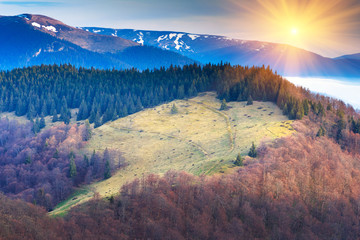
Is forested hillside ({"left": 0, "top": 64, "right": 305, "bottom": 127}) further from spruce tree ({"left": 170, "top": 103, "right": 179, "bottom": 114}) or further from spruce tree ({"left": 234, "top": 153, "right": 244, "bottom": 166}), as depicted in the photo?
spruce tree ({"left": 234, "top": 153, "right": 244, "bottom": 166})

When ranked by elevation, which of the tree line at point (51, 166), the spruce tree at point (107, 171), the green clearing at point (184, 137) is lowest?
the tree line at point (51, 166)

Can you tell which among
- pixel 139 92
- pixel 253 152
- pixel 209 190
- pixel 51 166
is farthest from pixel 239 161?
pixel 139 92

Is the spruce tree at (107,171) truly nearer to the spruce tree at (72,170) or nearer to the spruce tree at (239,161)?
the spruce tree at (72,170)

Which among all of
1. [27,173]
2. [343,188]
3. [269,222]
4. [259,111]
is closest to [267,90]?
[259,111]

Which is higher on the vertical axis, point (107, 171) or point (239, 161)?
point (239, 161)

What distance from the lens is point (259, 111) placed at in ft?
428

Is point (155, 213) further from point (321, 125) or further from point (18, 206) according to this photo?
point (321, 125)

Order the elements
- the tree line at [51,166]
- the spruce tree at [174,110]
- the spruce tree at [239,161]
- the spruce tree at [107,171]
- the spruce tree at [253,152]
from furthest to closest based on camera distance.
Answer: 1. the spruce tree at [174,110]
2. the spruce tree at [107,171]
3. the tree line at [51,166]
4. the spruce tree at [253,152]
5. the spruce tree at [239,161]

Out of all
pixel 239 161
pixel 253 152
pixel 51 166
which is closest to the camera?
pixel 239 161

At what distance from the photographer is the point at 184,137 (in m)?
116

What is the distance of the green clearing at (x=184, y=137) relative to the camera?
9006 centimetres

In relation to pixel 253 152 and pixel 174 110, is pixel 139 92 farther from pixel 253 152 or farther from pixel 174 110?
pixel 253 152

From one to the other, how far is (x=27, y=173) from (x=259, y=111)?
336ft

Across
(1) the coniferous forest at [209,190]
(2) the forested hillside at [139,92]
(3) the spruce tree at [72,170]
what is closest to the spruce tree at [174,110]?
(2) the forested hillside at [139,92]
